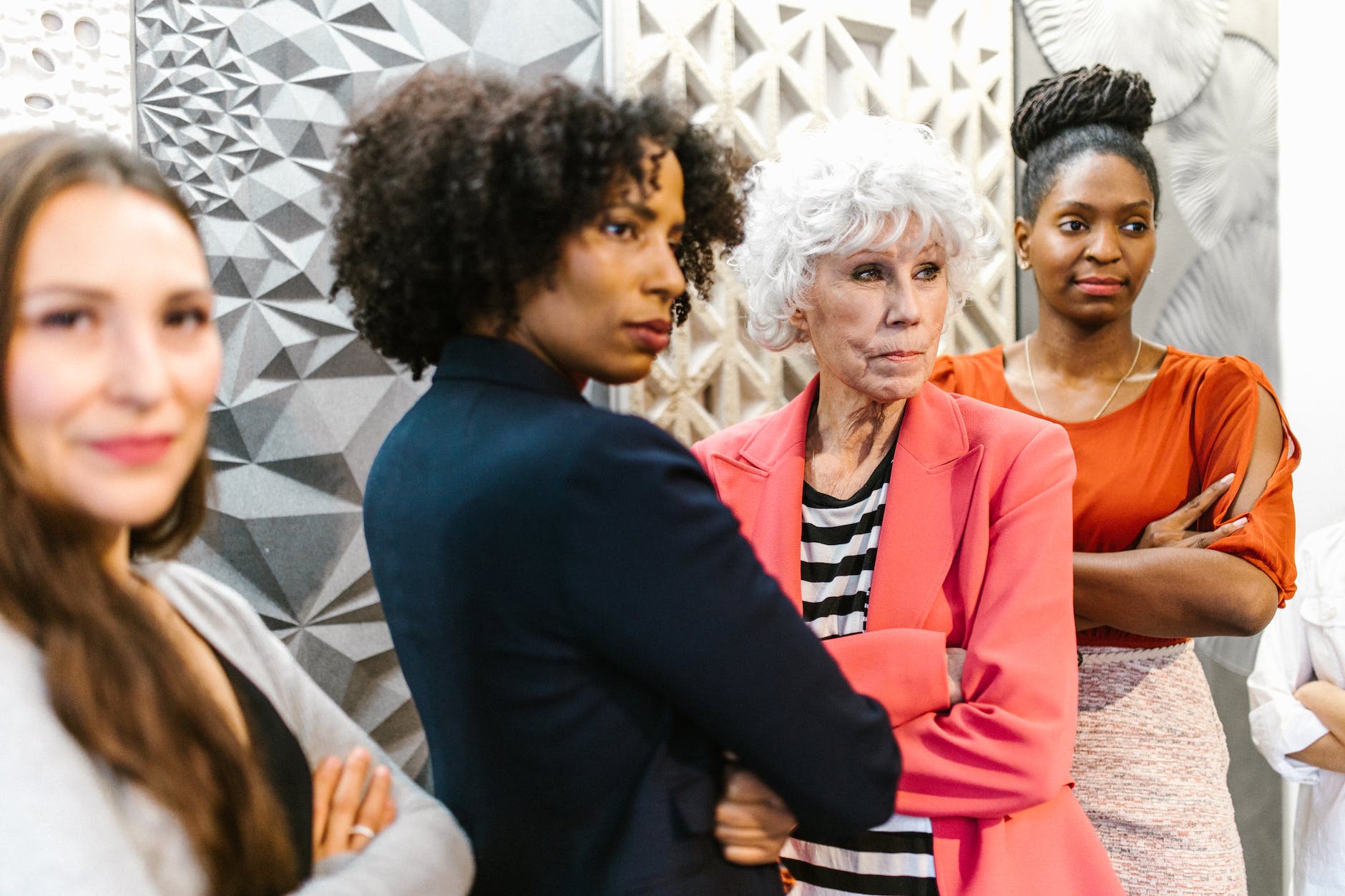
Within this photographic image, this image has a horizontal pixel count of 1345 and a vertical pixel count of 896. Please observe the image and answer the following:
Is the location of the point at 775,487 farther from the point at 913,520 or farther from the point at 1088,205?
the point at 1088,205

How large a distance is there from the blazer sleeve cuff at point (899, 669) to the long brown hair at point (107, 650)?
806 mm

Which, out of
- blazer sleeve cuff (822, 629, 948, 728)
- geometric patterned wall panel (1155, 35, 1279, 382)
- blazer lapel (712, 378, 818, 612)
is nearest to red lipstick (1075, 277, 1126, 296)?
blazer lapel (712, 378, 818, 612)

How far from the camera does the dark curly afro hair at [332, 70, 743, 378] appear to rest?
989 mm

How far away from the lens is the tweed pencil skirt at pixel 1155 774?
1839 mm

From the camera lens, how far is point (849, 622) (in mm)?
1525

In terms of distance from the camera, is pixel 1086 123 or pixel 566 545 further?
pixel 1086 123

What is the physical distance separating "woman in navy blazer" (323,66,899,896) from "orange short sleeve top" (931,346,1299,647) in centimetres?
110

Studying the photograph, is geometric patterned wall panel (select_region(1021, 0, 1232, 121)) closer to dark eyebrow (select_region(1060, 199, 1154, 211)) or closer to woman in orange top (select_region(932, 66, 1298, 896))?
woman in orange top (select_region(932, 66, 1298, 896))

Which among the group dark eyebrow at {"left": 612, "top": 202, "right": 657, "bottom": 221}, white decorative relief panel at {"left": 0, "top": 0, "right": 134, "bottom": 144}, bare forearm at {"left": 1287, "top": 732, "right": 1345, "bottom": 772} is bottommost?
bare forearm at {"left": 1287, "top": 732, "right": 1345, "bottom": 772}

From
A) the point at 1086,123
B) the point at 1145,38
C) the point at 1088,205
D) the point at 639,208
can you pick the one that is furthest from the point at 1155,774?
the point at 1145,38

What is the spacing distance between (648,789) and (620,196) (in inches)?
23.2

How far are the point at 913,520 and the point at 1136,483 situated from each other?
25.8 inches

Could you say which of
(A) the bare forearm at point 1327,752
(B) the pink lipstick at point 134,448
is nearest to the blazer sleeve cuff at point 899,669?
(B) the pink lipstick at point 134,448

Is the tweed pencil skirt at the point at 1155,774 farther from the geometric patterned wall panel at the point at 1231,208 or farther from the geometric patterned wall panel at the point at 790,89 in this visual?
the geometric patterned wall panel at the point at 1231,208
